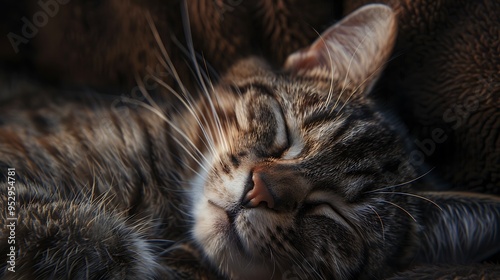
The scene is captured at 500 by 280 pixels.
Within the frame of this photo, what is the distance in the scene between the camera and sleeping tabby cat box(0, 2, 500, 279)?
82 centimetres

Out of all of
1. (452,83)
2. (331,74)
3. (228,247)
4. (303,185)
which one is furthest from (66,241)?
(452,83)

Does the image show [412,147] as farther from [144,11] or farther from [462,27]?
[144,11]

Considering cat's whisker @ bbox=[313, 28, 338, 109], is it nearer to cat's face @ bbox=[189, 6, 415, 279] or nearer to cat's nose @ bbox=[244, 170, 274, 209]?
cat's face @ bbox=[189, 6, 415, 279]

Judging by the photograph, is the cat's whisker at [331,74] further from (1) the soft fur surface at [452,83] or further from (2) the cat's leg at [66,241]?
(2) the cat's leg at [66,241]

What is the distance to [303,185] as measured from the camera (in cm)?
86

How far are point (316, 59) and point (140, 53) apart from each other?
1.35ft

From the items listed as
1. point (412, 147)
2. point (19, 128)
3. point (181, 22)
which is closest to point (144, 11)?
point (181, 22)

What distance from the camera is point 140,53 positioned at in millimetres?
1163

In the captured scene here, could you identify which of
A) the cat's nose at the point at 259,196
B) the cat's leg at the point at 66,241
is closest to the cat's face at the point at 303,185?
the cat's nose at the point at 259,196

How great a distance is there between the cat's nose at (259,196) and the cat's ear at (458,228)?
0.33 m

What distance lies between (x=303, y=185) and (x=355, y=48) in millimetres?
379

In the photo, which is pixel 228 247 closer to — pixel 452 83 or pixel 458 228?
pixel 458 228

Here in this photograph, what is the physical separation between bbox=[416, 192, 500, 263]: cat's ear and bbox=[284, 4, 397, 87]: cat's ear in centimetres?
→ 30

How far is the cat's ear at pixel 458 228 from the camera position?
2.96 ft
